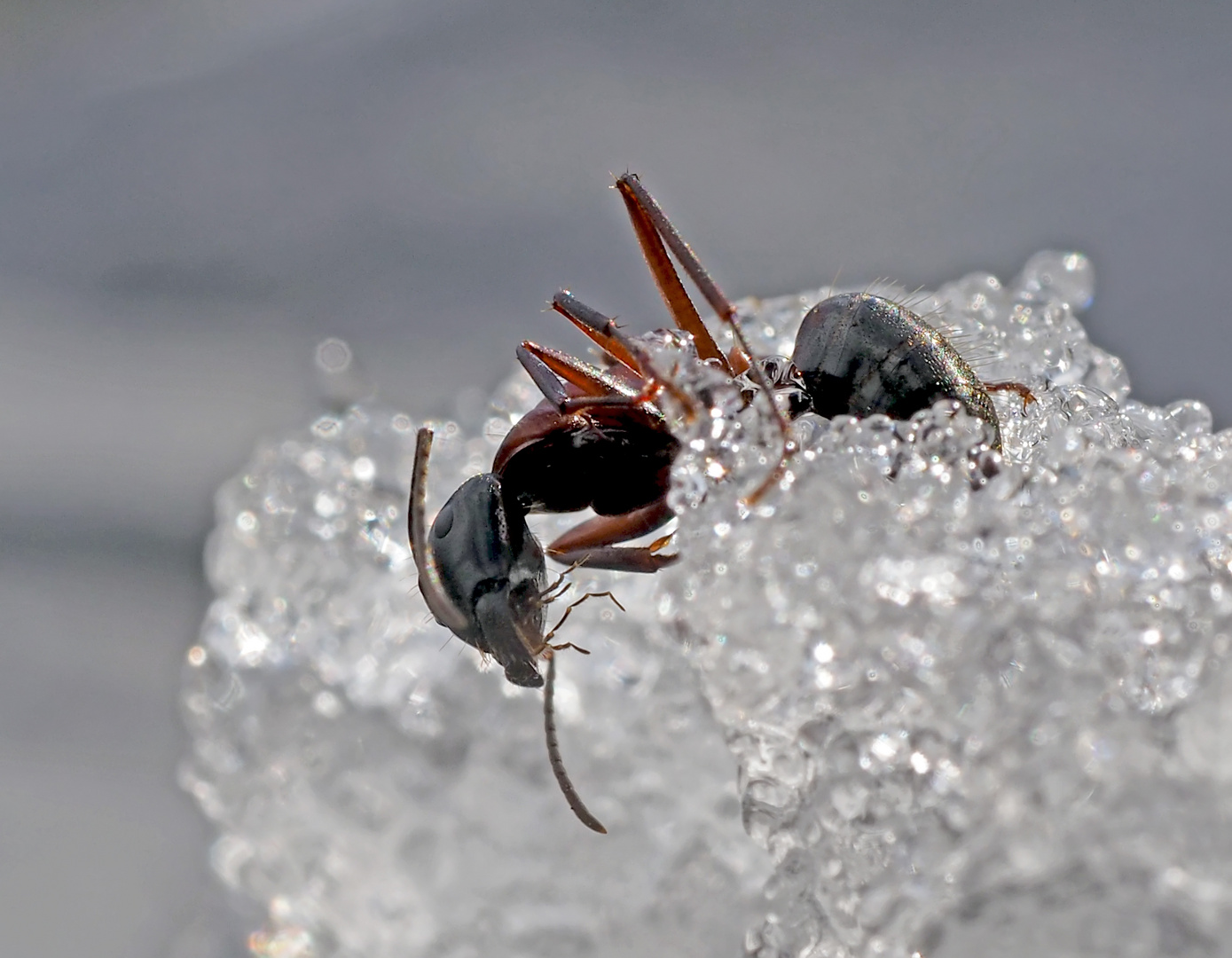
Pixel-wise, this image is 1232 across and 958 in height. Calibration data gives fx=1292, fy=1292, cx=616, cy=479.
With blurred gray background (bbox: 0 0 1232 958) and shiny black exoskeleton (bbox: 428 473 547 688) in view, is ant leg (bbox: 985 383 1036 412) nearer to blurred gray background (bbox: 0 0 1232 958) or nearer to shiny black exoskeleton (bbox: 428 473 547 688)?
shiny black exoskeleton (bbox: 428 473 547 688)

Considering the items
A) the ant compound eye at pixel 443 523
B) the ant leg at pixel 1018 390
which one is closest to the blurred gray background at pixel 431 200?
the ant leg at pixel 1018 390

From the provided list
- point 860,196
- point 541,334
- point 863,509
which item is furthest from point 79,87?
point 863,509

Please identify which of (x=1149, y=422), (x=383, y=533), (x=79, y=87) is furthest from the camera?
(x=79, y=87)

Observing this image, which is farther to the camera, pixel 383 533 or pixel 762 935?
pixel 383 533

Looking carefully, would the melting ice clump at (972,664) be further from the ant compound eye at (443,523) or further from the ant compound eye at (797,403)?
the ant compound eye at (443,523)

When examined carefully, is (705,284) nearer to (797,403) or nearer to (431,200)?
(797,403)

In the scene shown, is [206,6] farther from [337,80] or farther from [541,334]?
[541,334]
